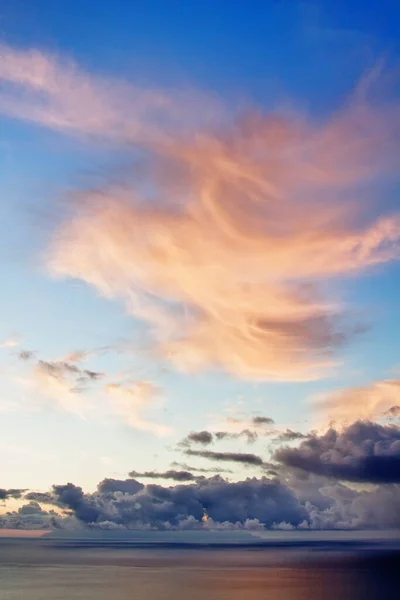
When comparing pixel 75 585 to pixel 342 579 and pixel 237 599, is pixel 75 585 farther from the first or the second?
pixel 342 579

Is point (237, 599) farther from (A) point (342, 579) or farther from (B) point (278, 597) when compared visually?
(A) point (342, 579)

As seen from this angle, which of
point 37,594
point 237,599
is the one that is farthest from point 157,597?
point 37,594

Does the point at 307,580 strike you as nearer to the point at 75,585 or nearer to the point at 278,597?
the point at 278,597

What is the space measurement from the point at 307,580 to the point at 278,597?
52040 millimetres

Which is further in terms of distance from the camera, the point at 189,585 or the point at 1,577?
the point at 1,577

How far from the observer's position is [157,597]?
121 meters

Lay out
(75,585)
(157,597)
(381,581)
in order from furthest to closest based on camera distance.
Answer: (381,581) → (75,585) → (157,597)

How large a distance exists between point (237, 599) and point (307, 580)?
60.0 metres

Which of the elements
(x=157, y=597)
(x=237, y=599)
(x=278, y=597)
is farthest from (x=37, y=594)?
(x=278, y=597)

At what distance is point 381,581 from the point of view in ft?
543

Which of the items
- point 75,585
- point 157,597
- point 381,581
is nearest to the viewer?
point 157,597

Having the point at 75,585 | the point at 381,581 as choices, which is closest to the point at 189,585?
the point at 75,585

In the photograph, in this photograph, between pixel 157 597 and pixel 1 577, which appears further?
pixel 1 577

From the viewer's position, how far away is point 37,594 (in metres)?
124
